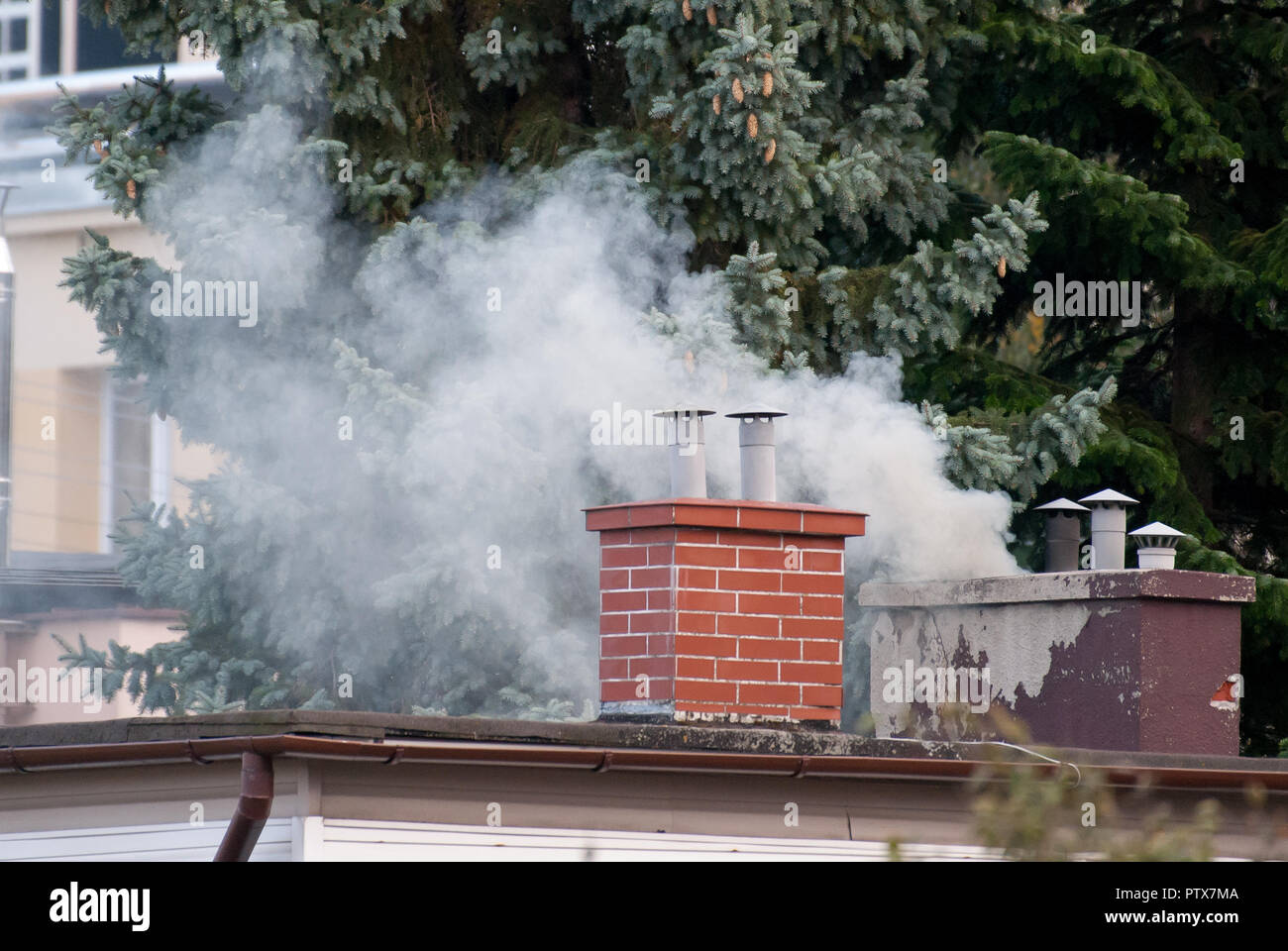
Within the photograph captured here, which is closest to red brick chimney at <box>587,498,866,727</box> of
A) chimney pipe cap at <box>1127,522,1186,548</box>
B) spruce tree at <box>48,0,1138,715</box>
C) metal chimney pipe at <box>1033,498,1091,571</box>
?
chimney pipe cap at <box>1127,522,1186,548</box>

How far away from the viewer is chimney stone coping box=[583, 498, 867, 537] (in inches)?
313

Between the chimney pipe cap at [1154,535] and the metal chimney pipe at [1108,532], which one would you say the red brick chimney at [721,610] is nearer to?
the chimney pipe cap at [1154,535]

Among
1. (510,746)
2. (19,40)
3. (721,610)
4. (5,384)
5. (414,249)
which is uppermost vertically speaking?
(19,40)

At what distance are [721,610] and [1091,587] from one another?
186 centimetres

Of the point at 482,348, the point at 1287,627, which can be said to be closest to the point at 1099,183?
the point at 1287,627

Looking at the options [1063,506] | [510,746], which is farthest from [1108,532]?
[510,746]

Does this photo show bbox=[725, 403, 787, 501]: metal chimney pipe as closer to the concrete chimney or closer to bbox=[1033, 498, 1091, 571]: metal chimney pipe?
the concrete chimney

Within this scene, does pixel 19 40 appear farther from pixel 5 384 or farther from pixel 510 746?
pixel 510 746

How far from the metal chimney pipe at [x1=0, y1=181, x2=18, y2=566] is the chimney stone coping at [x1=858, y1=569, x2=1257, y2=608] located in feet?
30.9

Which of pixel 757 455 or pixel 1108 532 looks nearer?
pixel 757 455

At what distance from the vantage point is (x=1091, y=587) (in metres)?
8.75

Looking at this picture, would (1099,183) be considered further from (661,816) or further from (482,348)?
(661,816)

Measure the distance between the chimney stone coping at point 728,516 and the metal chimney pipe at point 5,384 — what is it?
943cm

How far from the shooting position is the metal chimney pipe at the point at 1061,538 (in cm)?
1040
